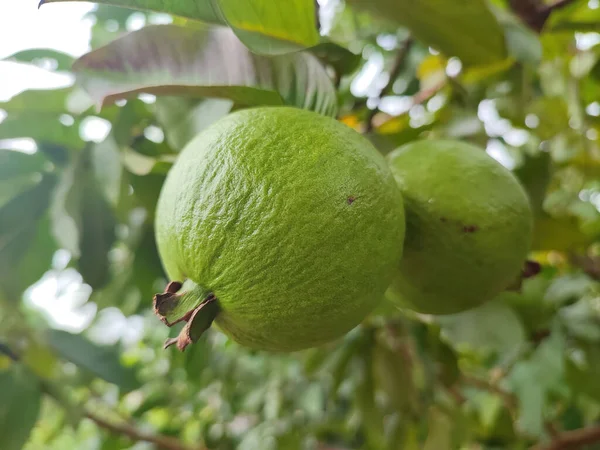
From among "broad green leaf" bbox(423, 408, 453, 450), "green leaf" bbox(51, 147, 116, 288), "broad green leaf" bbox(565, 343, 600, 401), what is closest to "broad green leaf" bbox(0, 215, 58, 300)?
"green leaf" bbox(51, 147, 116, 288)

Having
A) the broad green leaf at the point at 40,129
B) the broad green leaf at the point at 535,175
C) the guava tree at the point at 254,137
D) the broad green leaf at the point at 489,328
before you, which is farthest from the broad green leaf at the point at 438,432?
the broad green leaf at the point at 40,129

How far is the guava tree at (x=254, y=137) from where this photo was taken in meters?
0.78

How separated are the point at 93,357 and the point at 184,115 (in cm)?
71

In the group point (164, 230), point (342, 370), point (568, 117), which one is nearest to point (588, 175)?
point (568, 117)

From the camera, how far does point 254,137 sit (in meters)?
0.61

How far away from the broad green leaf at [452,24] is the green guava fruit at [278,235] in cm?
44

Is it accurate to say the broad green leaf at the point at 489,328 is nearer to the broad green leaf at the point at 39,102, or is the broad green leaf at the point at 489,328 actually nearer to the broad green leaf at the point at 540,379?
the broad green leaf at the point at 540,379

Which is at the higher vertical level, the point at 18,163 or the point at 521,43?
the point at 521,43

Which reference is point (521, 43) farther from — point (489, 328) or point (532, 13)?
point (489, 328)

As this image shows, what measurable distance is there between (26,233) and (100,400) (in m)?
1.20

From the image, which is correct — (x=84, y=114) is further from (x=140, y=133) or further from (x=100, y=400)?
(x=100, y=400)

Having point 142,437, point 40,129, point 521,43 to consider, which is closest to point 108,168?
point 40,129

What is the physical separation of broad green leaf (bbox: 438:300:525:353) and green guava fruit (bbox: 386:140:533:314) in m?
0.37

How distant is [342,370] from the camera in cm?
148
